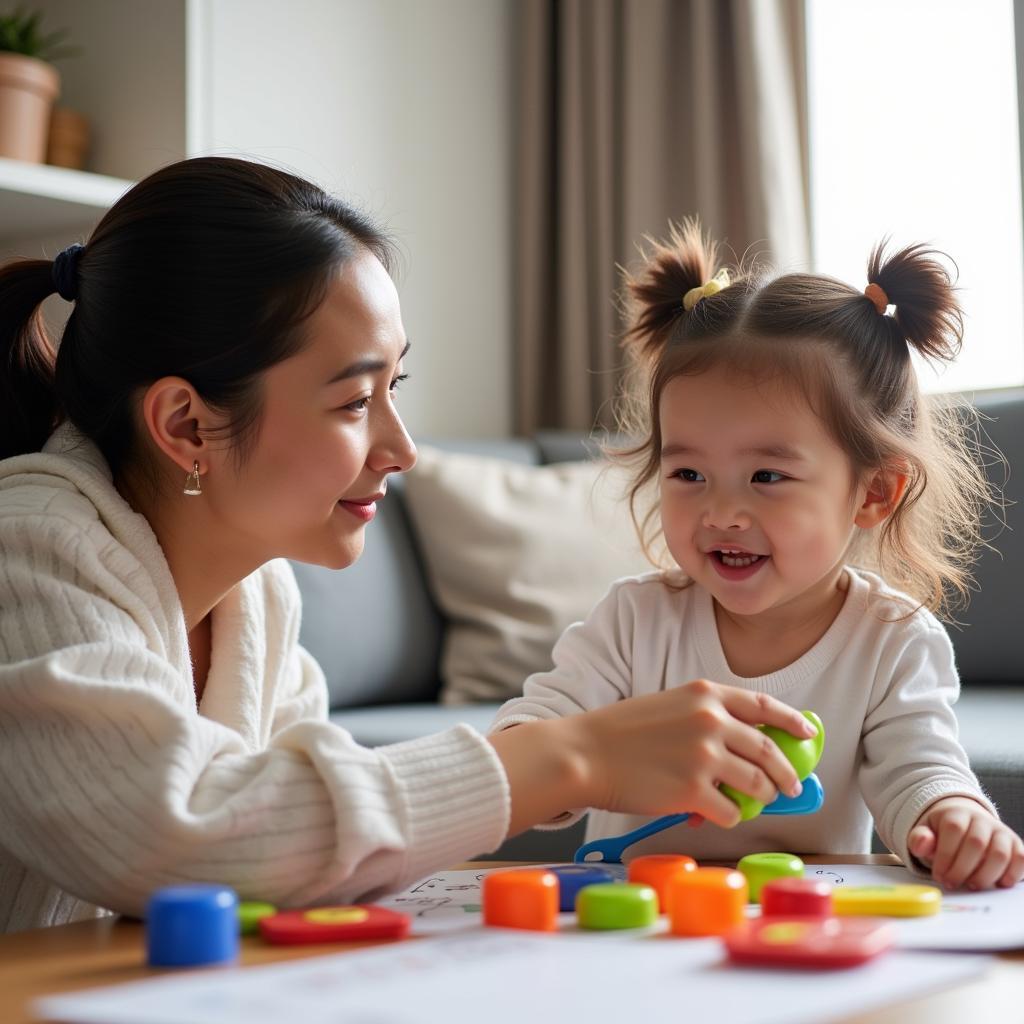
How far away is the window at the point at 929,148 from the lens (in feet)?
8.88

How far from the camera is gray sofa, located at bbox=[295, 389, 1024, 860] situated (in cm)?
210

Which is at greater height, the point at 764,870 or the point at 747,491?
the point at 747,491

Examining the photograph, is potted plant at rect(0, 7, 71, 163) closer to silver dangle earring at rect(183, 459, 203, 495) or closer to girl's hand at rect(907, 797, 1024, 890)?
silver dangle earring at rect(183, 459, 203, 495)

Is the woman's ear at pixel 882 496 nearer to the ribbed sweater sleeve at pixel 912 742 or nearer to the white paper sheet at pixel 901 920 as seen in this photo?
the ribbed sweater sleeve at pixel 912 742

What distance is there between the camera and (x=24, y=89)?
2326 millimetres

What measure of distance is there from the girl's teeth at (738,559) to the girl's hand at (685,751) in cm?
41

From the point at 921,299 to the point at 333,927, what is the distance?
91 centimetres

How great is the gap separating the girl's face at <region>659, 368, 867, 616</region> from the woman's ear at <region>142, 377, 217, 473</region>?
16.6 inches

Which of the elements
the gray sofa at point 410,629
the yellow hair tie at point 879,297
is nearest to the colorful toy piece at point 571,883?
the yellow hair tie at point 879,297

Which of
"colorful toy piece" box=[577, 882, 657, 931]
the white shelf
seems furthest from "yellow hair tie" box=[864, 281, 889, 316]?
the white shelf

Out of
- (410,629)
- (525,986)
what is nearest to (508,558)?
(410,629)

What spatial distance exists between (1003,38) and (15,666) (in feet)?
8.35

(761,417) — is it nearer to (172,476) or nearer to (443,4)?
(172,476)

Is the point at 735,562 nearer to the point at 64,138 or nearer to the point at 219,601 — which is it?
the point at 219,601
